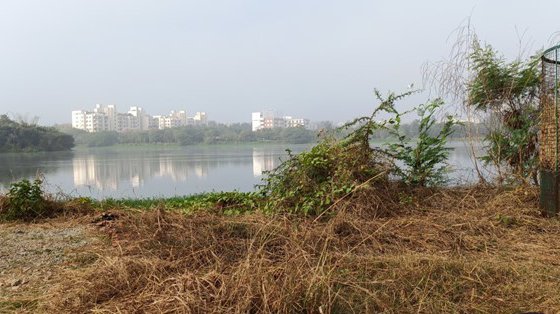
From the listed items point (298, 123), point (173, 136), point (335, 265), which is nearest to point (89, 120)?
point (173, 136)

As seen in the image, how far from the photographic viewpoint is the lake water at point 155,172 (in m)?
7.33

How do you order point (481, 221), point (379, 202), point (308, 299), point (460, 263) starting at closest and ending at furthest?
point (308, 299) → point (460, 263) → point (481, 221) → point (379, 202)

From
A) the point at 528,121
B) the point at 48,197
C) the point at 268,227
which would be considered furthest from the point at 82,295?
the point at 528,121

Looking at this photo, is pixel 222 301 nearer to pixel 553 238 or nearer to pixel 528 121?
pixel 553 238

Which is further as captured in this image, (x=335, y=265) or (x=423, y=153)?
(x=423, y=153)

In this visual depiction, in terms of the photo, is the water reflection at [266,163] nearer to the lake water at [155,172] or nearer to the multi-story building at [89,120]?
the lake water at [155,172]

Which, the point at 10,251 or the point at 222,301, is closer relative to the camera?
the point at 222,301

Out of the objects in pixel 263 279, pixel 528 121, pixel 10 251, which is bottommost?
pixel 10 251

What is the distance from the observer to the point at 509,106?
6.71m

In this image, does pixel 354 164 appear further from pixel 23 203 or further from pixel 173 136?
pixel 173 136

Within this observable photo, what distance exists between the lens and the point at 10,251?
412cm

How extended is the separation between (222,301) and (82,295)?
0.97m

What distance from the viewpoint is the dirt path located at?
2939 mm

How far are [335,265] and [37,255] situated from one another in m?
3.00
